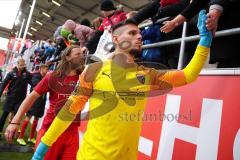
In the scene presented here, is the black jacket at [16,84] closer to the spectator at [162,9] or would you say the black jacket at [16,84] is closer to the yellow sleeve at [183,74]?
the spectator at [162,9]

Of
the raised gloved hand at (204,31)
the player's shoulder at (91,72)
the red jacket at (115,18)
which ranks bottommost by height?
the player's shoulder at (91,72)

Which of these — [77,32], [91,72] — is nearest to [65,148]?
[91,72]

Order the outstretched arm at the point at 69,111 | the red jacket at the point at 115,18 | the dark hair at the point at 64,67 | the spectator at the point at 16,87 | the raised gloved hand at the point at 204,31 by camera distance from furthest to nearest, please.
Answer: the spectator at the point at 16,87 < the red jacket at the point at 115,18 < the dark hair at the point at 64,67 < the outstretched arm at the point at 69,111 < the raised gloved hand at the point at 204,31

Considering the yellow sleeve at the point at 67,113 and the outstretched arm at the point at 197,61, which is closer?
the outstretched arm at the point at 197,61

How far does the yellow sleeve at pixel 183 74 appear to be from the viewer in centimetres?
200

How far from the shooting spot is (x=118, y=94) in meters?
2.18

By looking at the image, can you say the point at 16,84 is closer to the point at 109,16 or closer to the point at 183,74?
the point at 109,16

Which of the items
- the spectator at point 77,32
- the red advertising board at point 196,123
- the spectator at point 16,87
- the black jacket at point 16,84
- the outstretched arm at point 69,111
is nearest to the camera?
the red advertising board at point 196,123

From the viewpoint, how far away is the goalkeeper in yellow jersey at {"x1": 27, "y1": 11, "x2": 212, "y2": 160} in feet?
6.62

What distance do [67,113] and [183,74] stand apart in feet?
3.20

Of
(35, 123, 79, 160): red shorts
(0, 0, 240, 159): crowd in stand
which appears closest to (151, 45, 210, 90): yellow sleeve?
(0, 0, 240, 159): crowd in stand

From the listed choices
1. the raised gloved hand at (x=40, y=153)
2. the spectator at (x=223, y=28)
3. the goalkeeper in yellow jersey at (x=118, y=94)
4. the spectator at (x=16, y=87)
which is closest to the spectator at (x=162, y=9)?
the spectator at (x=223, y=28)

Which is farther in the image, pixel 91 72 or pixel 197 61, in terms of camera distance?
pixel 91 72

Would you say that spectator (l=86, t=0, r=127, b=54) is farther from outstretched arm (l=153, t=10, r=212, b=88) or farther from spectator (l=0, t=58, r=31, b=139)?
spectator (l=0, t=58, r=31, b=139)
